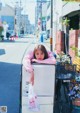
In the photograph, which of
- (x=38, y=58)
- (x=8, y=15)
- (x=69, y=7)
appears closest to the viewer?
(x=38, y=58)

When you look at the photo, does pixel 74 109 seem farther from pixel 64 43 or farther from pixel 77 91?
pixel 64 43

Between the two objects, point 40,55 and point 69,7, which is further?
point 69,7

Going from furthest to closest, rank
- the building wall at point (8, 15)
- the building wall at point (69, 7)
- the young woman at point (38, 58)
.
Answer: the building wall at point (8, 15)
the building wall at point (69, 7)
the young woman at point (38, 58)

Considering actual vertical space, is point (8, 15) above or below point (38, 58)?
above

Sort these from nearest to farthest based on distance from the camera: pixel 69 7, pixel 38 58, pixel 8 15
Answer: pixel 38 58
pixel 69 7
pixel 8 15

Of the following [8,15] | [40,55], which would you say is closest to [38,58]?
[40,55]

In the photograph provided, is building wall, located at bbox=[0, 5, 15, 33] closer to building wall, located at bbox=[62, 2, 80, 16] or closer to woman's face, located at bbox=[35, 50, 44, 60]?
building wall, located at bbox=[62, 2, 80, 16]

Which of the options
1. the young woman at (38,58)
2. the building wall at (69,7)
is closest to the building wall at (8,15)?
the building wall at (69,7)

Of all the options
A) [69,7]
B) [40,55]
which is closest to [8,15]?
[69,7]

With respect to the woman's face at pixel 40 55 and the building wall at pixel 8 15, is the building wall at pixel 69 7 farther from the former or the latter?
the building wall at pixel 8 15

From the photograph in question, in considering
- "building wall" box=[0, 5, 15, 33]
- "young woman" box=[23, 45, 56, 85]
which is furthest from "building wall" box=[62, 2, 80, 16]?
"building wall" box=[0, 5, 15, 33]

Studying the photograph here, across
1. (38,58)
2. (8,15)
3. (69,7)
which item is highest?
(8,15)

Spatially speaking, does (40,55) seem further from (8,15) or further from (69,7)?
(8,15)

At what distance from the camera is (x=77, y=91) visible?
665 cm
